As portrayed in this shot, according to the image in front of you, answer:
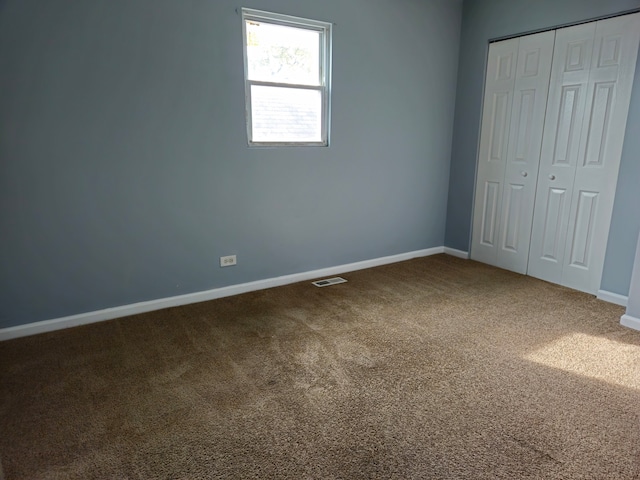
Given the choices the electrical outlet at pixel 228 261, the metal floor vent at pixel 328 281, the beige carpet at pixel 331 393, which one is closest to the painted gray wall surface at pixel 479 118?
the beige carpet at pixel 331 393

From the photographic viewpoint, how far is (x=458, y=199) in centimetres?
456

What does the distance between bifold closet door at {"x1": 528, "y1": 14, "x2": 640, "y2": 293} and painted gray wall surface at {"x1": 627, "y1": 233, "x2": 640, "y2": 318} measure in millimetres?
573

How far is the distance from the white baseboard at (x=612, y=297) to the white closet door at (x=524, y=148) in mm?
714

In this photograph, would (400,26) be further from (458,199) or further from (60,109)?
(60,109)

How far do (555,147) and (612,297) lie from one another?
1.36 metres

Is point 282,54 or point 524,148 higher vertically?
point 282,54

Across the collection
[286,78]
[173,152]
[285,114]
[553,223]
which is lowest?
[553,223]

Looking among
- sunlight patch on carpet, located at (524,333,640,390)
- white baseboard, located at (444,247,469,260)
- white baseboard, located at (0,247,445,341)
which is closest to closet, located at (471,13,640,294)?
white baseboard, located at (444,247,469,260)

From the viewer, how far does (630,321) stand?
9.43ft

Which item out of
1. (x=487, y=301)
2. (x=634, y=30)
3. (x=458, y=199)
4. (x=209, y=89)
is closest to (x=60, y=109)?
(x=209, y=89)

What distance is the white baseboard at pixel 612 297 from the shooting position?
10.6 feet

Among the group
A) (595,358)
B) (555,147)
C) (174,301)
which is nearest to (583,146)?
(555,147)

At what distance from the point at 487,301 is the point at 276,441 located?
2.25m

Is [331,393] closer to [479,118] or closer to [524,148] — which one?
[524,148]
